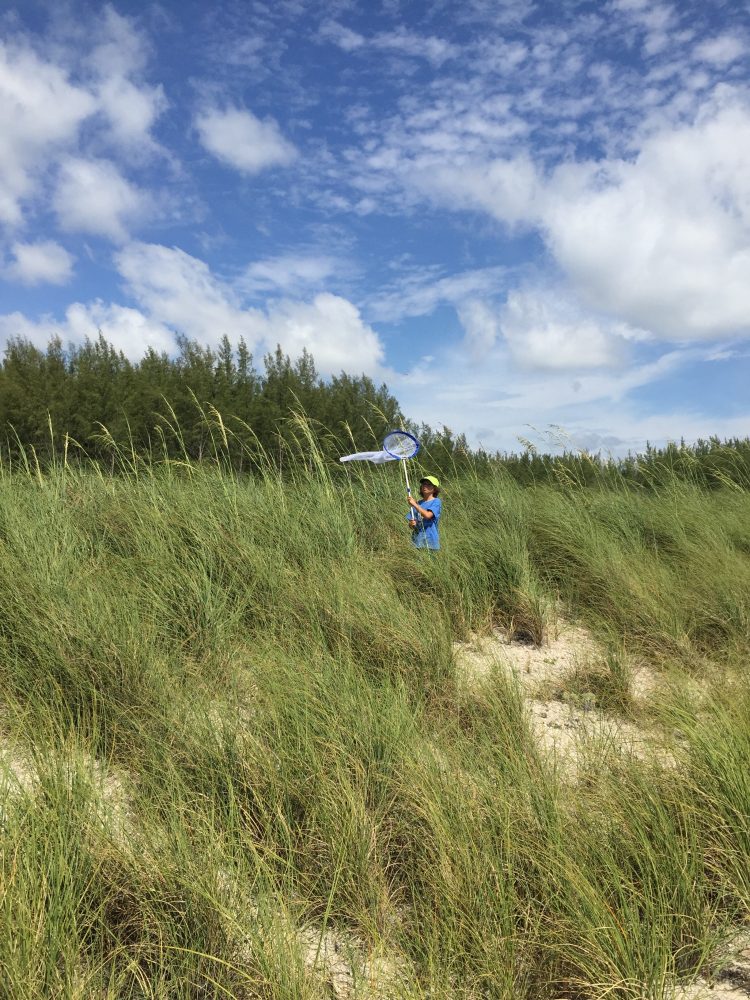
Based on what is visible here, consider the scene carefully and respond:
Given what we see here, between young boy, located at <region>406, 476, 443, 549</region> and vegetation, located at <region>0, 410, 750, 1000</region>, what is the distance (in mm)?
645

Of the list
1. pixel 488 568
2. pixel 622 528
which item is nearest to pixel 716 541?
pixel 622 528

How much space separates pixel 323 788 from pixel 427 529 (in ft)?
11.1

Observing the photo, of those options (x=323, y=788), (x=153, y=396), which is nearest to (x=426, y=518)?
(x=323, y=788)

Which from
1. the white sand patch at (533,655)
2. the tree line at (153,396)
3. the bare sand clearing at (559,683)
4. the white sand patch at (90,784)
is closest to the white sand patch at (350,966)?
the white sand patch at (90,784)

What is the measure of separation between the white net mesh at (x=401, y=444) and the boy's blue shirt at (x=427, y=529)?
54cm

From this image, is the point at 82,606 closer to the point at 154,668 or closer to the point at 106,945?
the point at 154,668

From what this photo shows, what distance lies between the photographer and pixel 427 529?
5602 millimetres

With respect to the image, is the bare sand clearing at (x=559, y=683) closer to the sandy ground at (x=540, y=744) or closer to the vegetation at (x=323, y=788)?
the sandy ground at (x=540, y=744)

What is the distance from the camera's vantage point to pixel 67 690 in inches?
122

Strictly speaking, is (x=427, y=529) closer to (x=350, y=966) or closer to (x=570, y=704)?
(x=570, y=704)

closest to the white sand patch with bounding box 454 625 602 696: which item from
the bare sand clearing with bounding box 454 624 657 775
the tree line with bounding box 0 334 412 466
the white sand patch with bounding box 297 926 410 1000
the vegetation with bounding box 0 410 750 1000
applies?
the bare sand clearing with bounding box 454 624 657 775

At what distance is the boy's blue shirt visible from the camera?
17.9ft

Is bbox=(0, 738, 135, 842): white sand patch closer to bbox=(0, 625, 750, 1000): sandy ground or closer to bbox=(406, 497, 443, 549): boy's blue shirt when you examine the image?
bbox=(0, 625, 750, 1000): sandy ground

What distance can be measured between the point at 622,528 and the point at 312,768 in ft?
16.4
